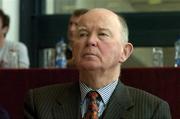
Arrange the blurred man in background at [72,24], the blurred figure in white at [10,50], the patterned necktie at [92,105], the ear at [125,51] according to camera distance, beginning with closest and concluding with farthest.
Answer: the patterned necktie at [92,105] < the ear at [125,51] < the blurred man in background at [72,24] < the blurred figure in white at [10,50]

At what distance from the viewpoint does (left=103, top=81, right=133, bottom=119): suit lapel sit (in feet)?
6.79

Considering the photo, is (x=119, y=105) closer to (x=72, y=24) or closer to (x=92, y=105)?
(x=92, y=105)

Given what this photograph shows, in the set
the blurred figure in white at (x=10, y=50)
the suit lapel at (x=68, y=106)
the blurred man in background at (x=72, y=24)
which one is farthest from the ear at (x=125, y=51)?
the blurred figure in white at (x=10, y=50)

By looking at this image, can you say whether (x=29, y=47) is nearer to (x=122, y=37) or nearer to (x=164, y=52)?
(x=164, y=52)

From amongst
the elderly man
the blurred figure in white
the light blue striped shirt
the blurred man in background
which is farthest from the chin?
the blurred figure in white

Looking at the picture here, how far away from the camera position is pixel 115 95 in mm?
2133

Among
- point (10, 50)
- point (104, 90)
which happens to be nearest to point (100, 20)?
point (104, 90)

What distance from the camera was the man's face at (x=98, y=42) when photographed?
2.05 m

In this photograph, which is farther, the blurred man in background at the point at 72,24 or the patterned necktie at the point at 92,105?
the blurred man in background at the point at 72,24

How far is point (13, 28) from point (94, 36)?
13.1ft

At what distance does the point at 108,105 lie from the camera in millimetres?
2096

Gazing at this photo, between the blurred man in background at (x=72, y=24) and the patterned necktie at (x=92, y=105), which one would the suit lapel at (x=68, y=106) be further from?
the blurred man in background at (x=72, y=24)

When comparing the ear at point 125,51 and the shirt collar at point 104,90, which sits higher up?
the ear at point 125,51

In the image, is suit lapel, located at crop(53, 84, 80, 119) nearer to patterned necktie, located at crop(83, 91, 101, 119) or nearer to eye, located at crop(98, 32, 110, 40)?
patterned necktie, located at crop(83, 91, 101, 119)
